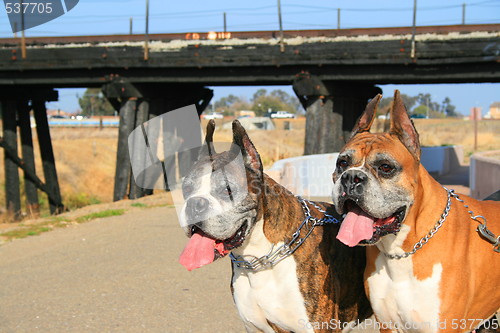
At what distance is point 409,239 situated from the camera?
12.4 ft

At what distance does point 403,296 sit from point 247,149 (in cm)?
133

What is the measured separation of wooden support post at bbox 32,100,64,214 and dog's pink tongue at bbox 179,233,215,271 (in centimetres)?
1588

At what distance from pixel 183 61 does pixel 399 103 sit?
12690 mm

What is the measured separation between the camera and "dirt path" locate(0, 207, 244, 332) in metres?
6.33

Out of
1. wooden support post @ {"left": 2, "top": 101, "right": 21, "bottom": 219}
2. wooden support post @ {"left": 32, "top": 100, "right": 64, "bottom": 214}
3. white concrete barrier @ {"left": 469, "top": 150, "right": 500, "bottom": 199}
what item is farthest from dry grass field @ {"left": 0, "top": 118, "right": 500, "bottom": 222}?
white concrete barrier @ {"left": 469, "top": 150, "right": 500, "bottom": 199}

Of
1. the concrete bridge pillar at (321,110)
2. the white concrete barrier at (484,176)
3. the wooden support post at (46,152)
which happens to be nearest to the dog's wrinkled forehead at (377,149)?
the white concrete barrier at (484,176)

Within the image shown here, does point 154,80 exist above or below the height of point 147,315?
above

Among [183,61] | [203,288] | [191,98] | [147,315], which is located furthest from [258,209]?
[191,98]

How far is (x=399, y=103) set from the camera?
3.92 metres

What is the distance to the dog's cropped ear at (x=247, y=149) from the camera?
395 centimetres

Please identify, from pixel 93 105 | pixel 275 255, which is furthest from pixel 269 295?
pixel 93 105

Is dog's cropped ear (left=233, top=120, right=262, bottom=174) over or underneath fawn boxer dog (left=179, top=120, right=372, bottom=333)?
over

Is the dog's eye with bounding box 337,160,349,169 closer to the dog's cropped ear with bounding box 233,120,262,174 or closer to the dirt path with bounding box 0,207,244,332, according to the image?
the dog's cropped ear with bounding box 233,120,262,174

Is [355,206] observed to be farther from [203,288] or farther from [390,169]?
[203,288]
